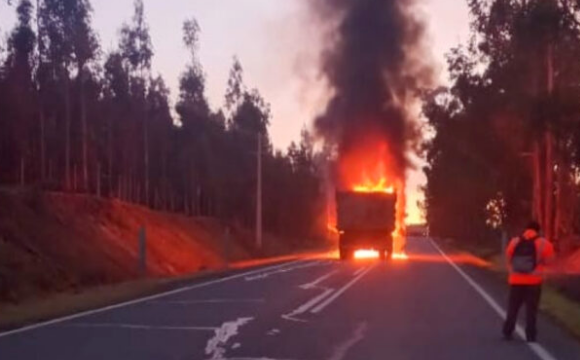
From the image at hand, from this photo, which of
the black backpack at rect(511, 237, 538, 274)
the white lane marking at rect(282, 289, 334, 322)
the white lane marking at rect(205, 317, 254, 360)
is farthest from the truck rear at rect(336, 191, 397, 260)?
the black backpack at rect(511, 237, 538, 274)

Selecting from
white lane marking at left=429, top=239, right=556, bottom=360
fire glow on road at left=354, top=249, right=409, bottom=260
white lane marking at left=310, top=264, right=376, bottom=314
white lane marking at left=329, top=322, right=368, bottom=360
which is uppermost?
→ fire glow on road at left=354, top=249, right=409, bottom=260

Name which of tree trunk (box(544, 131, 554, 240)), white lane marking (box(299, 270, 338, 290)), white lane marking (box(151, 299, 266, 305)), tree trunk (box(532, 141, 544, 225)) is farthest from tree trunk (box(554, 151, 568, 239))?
white lane marking (box(151, 299, 266, 305))

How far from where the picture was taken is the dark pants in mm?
21000

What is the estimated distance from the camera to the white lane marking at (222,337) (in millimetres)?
18359

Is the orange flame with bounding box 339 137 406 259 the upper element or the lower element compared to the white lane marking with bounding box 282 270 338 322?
upper

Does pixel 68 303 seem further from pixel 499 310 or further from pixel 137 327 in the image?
pixel 499 310

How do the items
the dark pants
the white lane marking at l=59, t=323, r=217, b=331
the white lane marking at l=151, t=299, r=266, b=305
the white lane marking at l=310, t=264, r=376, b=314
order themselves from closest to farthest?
1. the dark pants
2. the white lane marking at l=59, t=323, r=217, b=331
3. the white lane marking at l=310, t=264, r=376, b=314
4. the white lane marking at l=151, t=299, r=266, b=305

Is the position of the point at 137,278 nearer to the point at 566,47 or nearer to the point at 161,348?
the point at 566,47

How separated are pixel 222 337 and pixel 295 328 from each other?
7.51ft

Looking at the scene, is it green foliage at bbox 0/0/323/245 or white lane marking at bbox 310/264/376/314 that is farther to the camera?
green foliage at bbox 0/0/323/245

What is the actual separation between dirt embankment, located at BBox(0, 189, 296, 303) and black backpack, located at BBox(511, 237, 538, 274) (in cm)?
1499

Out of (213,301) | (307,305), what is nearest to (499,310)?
(307,305)

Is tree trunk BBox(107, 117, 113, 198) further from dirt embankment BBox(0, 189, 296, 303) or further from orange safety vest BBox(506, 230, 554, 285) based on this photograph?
orange safety vest BBox(506, 230, 554, 285)

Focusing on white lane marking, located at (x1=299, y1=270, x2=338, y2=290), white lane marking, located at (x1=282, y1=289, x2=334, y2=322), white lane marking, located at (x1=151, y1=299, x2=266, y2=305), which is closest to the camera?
white lane marking, located at (x1=282, y1=289, x2=334, y2=322)
